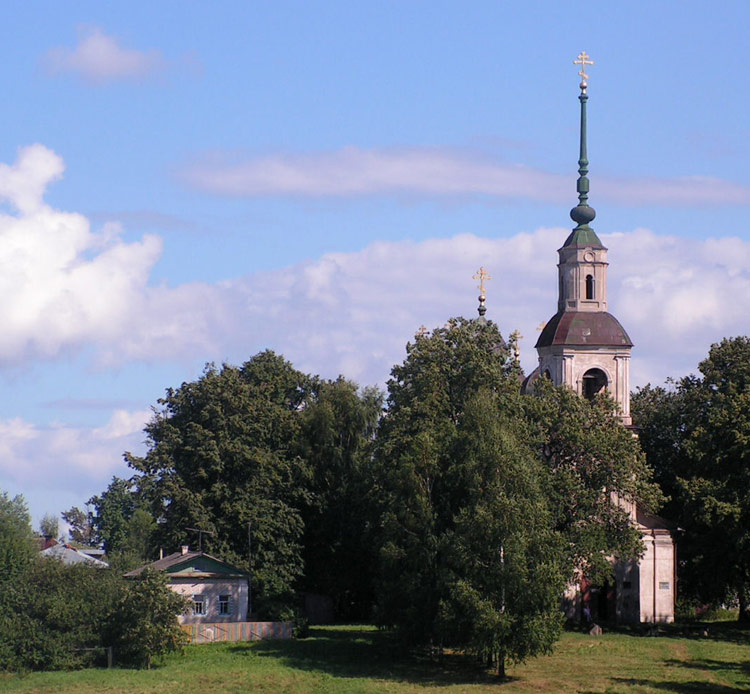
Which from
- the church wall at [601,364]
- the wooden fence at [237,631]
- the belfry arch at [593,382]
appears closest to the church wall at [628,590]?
the church wall at [601,364]

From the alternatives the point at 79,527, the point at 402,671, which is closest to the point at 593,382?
the point at 402,671

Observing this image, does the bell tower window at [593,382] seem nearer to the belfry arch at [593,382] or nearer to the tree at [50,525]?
the belfry arch at [593,382]

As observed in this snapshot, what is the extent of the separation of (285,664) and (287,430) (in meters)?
17.5

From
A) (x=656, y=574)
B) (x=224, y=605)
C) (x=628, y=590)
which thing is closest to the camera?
(x=224, y=605)

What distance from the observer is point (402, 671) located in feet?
177

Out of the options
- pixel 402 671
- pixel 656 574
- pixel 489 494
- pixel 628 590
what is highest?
pixel 489 494

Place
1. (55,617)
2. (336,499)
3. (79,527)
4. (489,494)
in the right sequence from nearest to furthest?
(489,494) < (55,617) < (336,499) < (79,527)

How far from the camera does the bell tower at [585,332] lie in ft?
217

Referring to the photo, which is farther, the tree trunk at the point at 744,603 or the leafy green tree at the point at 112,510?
the leafy green tree at the point at 112,510

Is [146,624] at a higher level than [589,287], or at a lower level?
lower

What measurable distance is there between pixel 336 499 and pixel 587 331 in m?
15.3

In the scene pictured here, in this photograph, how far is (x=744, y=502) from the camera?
196 feet

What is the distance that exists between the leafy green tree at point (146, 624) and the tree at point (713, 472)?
22.7 m

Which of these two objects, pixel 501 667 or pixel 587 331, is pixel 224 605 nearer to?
pixel 501 667
